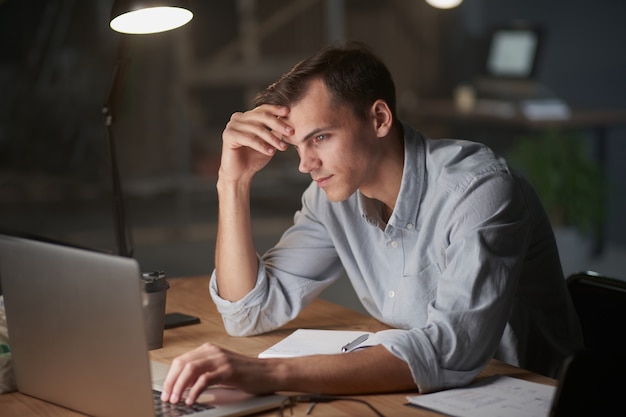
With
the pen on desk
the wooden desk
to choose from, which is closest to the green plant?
the wooden desk

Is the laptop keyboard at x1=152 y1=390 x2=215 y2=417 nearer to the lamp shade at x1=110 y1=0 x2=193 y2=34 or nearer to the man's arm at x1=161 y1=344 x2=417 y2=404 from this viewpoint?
the man's arm at x1=161 y1=344 x2=417 y2=404

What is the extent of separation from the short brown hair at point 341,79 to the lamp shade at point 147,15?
0.85ft

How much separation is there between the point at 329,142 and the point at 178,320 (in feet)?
1.72

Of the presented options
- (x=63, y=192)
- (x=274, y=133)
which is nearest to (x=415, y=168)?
(x=274, y=133)

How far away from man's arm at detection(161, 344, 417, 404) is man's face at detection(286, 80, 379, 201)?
484 millimetres

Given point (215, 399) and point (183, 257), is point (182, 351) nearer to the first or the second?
point (215, 399)

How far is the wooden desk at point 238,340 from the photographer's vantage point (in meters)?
1.40

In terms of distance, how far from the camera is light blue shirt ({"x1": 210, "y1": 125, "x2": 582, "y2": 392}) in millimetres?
1531

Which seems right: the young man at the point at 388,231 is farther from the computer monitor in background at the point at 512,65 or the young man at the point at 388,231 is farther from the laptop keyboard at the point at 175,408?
the computer monitor in background at the point at 512,65

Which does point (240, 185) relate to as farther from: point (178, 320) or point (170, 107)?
point (170, 107)

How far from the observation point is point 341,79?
1889mm

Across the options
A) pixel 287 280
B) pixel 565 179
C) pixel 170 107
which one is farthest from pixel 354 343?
pixel 170 107

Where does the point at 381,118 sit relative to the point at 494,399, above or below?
above

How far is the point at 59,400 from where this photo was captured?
145 centimetres
